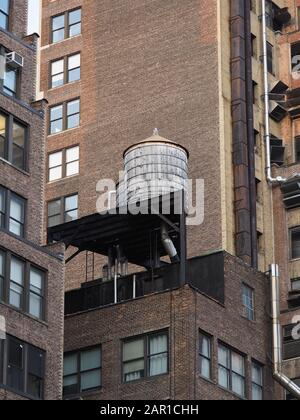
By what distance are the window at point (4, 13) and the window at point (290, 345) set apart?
24285 millimetres

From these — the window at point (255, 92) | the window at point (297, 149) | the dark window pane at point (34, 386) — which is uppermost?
the window at point (255, 92)

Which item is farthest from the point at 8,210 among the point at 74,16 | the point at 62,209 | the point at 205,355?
the point at 74,16

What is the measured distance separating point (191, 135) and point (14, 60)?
2291 centimetres

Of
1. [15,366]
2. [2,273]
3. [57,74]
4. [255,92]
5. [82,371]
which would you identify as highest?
[57,74]

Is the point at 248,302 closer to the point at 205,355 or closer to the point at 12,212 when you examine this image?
the point at 205,355

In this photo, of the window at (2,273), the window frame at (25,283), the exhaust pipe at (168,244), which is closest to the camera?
the window at (2,273)

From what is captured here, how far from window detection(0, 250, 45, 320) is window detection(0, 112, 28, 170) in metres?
4.82

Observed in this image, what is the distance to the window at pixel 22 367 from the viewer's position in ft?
205

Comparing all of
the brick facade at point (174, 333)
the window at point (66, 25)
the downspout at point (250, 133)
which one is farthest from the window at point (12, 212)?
the window at point (66, 25)

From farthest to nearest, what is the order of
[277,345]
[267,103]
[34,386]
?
[267,103] → [277,345] → [34,386]

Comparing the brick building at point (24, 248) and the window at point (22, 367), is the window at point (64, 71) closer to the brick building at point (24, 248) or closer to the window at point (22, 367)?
the brick building at point (24, 248)

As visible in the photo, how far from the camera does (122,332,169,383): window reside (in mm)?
72375

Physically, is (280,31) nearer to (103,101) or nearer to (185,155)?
(103,101)

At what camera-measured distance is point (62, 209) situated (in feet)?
313
